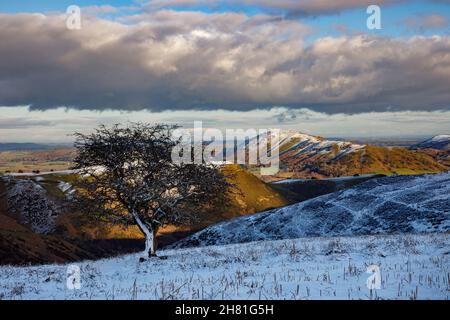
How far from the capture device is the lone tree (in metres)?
33.9

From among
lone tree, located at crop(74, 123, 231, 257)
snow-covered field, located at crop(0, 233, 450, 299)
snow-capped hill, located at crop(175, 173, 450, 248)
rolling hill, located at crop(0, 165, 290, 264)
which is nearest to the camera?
snow-covered field, located at crop(0, 233, 450, 299)

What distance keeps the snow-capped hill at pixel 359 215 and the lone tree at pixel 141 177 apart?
32.6 m

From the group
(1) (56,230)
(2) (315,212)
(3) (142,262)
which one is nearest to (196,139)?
(3) (142,262)

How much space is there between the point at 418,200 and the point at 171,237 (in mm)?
85244

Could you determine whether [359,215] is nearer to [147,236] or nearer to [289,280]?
[147,236]

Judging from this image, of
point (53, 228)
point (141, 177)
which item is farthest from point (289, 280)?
point (53, 228)

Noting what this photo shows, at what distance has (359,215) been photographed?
220ft

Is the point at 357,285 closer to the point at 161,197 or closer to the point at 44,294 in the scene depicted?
the point at 44,294

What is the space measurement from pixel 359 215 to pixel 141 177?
141 ft

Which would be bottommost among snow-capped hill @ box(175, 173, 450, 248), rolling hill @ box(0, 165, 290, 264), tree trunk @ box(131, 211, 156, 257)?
rolling hill @ box(0, 165, 290, 264)

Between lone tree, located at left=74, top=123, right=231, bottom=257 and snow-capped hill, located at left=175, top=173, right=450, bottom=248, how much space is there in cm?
3259

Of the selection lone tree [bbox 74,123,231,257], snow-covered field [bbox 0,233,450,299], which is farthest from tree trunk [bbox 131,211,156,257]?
snow-covered field [bbox 0,233,450,299]

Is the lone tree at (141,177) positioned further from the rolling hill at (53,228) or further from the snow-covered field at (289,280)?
the rolling hill at (53,228)

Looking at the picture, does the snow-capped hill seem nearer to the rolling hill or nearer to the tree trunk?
the rolling hill
